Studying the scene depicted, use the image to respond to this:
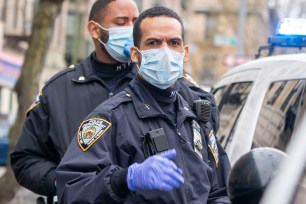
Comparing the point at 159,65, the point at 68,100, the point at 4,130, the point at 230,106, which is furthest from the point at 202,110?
the point at 4,130

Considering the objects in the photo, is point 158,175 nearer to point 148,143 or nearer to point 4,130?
point 148,143

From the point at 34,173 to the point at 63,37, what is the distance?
31.3 meters

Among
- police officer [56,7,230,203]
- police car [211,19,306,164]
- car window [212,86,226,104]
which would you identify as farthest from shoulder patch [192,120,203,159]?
car window [212,86,226,104]

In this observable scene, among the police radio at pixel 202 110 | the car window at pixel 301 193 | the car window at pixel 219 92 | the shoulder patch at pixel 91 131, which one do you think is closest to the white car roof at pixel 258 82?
the car window at pixel 219 92

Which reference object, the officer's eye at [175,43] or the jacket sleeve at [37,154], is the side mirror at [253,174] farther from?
the jacket sleeve at [37,154]

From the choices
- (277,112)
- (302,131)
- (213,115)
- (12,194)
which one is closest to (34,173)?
(213,115)

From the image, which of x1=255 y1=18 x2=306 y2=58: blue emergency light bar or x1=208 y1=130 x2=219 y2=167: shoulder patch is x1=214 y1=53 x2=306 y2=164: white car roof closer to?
x1=255 y1=18 x2=306 y2=58: blue emergency light bar

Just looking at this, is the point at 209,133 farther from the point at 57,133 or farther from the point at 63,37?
the point at 63,37

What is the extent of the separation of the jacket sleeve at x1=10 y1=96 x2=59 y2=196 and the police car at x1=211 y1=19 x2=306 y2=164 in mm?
996

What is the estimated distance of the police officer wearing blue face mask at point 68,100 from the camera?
3.60 meters

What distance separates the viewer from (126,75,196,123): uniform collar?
113 inches

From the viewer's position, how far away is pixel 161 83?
303cm

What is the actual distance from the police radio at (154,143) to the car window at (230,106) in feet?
4.54

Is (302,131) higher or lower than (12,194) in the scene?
higher
